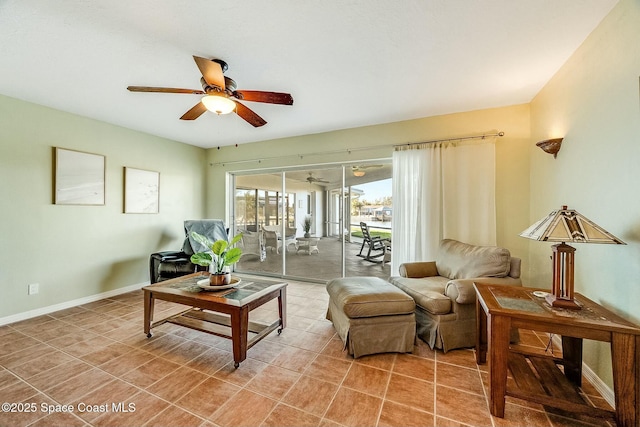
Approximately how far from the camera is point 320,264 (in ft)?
15.7

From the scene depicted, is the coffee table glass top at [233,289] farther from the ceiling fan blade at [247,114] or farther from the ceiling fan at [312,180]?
the ceiling fan at [312,180]

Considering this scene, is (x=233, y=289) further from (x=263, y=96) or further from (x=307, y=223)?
(x=307, y=223)

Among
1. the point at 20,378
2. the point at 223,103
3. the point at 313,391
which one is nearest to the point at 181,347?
the point at 20,378

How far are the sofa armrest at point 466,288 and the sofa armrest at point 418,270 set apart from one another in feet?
2.10

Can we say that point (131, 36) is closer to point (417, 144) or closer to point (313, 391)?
point (313, 391)

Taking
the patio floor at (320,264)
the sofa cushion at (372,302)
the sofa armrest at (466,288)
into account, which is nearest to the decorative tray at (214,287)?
the sofa cushion at (372,302)

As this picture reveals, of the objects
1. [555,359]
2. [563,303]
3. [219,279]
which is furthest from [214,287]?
[555,359]

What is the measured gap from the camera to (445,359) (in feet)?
6.82

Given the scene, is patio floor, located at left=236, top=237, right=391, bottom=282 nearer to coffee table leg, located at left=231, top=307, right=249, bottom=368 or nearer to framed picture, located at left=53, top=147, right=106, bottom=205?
coffee table leg, located at left=231, top=307, right=249, bottom=368

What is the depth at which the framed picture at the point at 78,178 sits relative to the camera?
10.2 feet

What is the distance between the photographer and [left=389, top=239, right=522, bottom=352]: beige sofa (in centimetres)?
215

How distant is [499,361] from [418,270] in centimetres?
147

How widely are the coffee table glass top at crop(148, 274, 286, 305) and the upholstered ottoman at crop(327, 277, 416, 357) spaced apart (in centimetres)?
74

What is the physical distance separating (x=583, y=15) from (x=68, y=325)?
204 inches
